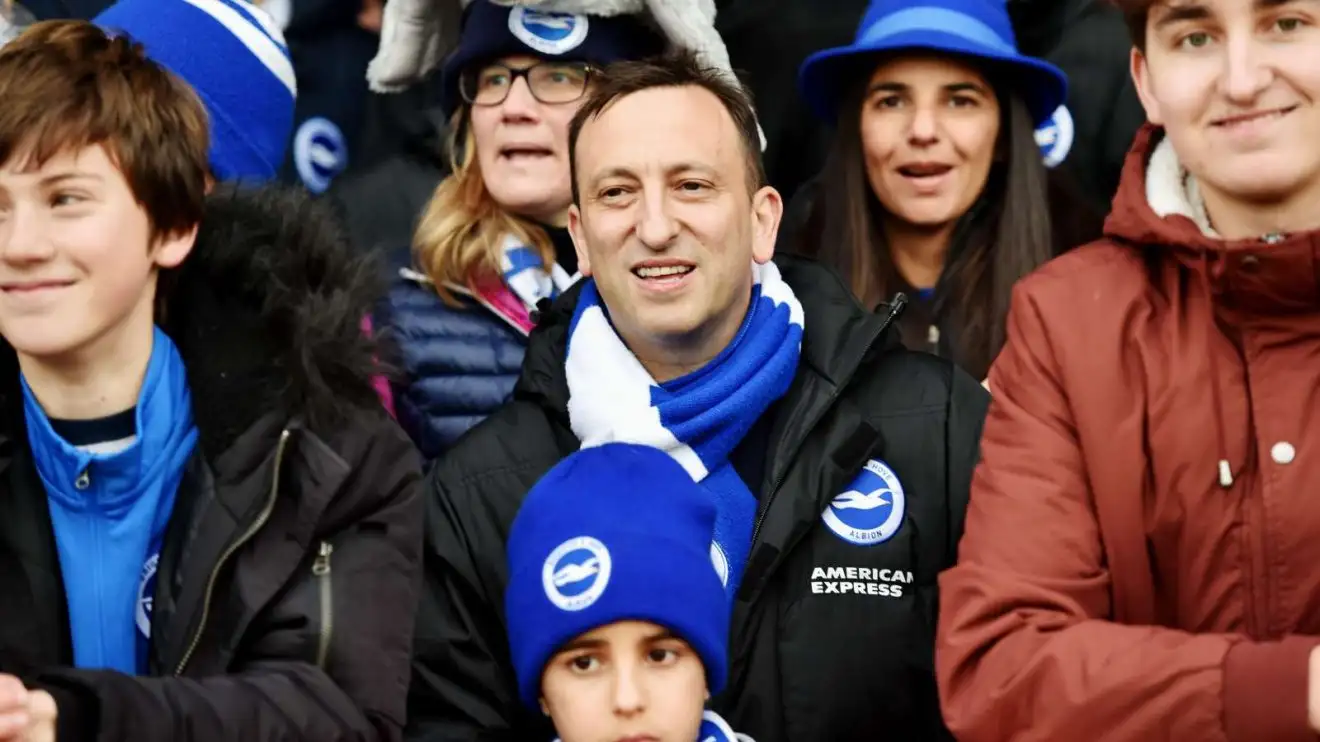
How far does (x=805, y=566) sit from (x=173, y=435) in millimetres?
1080

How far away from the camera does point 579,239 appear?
3900 millimetres

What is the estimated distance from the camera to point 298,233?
3.44m

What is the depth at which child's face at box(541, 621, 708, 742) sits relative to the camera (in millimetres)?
3049

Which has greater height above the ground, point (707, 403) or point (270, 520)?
point (707, 403)

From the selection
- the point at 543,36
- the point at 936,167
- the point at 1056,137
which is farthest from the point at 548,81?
the point at 1056,137

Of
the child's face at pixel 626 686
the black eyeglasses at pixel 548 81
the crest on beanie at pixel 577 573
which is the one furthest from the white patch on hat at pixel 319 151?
the child's face at pixel 626 686

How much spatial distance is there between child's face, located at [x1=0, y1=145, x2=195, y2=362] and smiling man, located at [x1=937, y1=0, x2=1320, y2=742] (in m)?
1.37

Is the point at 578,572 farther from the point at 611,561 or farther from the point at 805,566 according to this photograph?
the point at 805,566

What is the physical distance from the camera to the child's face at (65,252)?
3.12m

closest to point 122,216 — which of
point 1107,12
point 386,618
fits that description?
point 386,618

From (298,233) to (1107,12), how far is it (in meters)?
2.41

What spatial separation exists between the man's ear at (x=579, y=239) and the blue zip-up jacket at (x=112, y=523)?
0.91 meters

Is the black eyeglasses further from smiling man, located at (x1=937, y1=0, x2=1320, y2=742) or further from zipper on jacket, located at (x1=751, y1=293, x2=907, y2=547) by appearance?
smiling man, located at (x1=937, y1=0, x2=1320, y2=742)

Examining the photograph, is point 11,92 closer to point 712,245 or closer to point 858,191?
point 712,245
